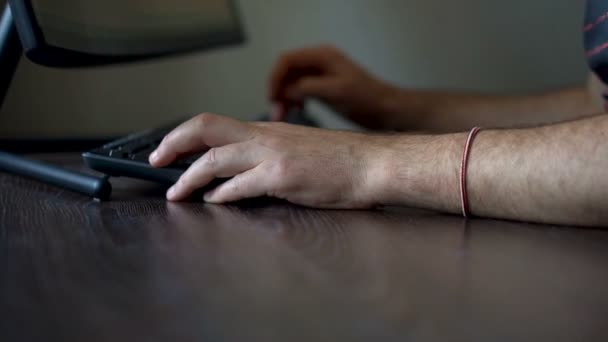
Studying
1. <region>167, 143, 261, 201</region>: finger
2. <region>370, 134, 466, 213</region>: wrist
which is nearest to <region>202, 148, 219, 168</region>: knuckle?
<region>167, 143, 261, 201</region>: finger

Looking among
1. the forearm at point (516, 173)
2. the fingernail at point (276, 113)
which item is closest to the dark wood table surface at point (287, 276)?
the forearm at point (516, 173)

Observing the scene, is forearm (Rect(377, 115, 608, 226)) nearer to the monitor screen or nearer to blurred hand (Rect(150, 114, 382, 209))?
blurred hand (Rect(150, 114, 382, 209))

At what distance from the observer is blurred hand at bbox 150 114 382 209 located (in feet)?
2.13

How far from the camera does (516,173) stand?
605 millimetres

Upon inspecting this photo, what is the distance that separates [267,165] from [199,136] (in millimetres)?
72

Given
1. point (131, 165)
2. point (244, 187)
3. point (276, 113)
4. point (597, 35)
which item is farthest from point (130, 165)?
point (276, 113)

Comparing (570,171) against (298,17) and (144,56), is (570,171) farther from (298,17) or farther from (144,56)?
(298,17)

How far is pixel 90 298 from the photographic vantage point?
1.15ft

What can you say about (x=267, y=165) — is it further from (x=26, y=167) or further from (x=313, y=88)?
(x=313, y=88)

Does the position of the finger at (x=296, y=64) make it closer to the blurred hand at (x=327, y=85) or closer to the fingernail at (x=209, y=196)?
the blurred hand at (x=327, y=85)

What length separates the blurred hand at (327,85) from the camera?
4.30ft

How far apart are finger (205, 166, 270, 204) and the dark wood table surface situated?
1.3 inches

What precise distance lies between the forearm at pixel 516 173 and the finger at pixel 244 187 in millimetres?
113

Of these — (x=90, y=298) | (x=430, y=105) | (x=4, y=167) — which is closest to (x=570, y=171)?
(x=90, y=298)
